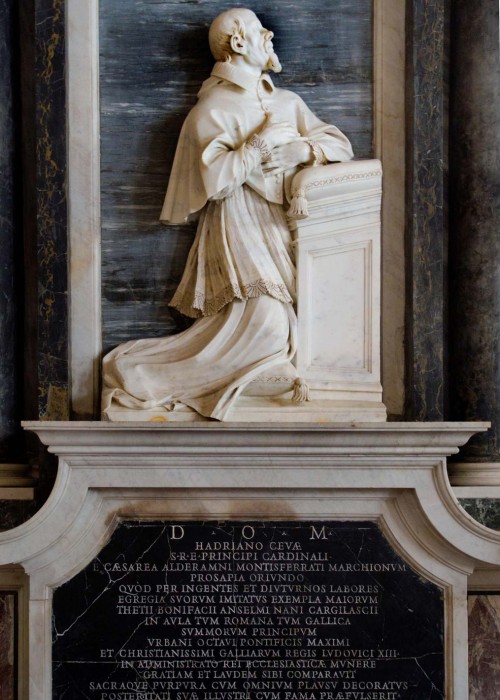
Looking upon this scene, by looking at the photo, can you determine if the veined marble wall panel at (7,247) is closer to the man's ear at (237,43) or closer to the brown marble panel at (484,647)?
the man's ear at (237,43)

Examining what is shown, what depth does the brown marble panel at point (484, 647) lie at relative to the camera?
448cm

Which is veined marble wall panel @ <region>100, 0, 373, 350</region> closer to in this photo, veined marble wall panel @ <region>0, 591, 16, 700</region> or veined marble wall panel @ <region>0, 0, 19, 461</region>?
veined marble wall panel @ <region>0, 0, 19, 461</region>

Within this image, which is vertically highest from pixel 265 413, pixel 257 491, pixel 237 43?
pixel 237 43

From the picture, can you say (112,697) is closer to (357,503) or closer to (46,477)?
(46,477)

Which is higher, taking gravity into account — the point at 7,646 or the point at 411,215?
the point at 411,215

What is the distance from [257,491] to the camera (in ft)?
14.3

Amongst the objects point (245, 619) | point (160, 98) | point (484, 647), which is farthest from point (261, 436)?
point (160, 98)

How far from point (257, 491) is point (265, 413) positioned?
35 cm

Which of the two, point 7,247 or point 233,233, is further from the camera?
point 7,247

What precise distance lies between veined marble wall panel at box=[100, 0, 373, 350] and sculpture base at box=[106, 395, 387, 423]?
413 mm

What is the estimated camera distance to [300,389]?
4.46 meters

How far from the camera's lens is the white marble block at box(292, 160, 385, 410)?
4566 millimetres

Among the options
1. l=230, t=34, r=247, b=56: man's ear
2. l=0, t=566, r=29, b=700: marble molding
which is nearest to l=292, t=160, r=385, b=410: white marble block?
l=230, t=34, r=247, b=56: man's ear

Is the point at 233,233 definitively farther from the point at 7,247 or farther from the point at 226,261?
the point at 7,247
